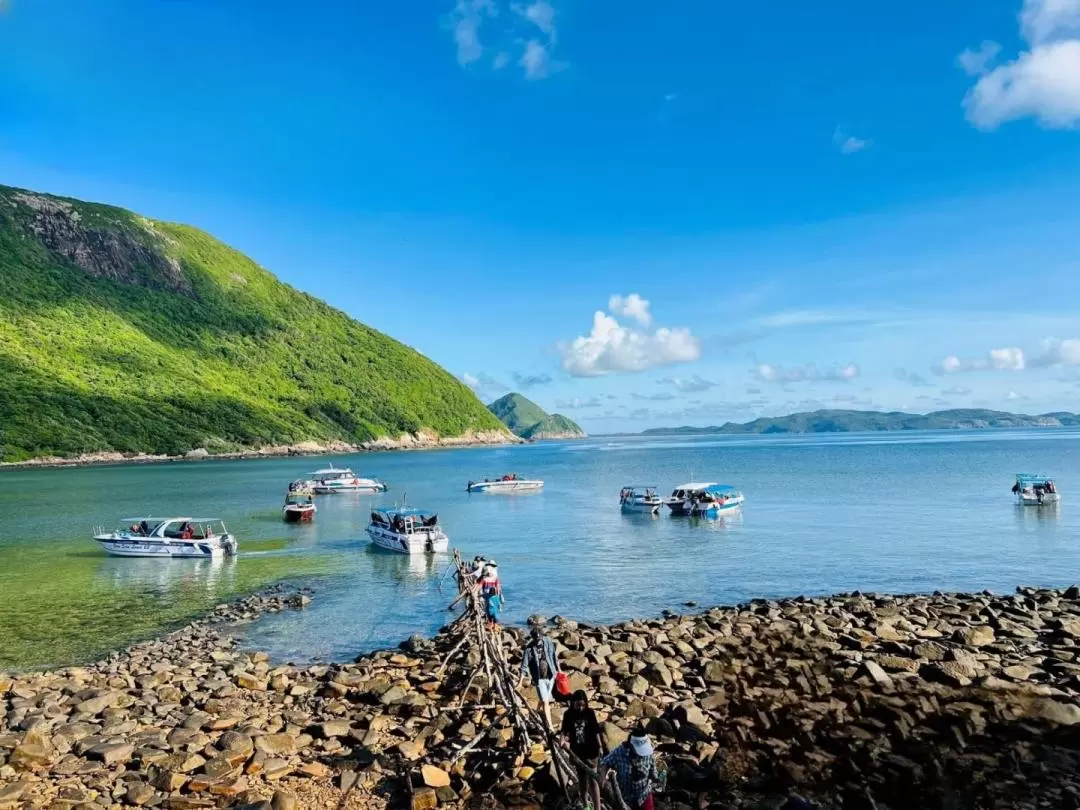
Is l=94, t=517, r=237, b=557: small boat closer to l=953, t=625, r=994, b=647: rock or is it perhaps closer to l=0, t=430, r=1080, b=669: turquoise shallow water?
l=0, t=430, r=1080, b=669: turquoise shallow water

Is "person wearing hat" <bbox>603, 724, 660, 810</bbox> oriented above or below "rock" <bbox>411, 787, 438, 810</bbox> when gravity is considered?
above

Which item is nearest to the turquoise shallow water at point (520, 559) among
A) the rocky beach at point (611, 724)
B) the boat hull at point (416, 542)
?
the boat hull at point (416, 542)

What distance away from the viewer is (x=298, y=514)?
210 feet

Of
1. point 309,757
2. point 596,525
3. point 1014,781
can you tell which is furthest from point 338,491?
point 1014,781

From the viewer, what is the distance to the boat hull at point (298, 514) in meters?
63.6

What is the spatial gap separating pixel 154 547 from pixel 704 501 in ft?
145

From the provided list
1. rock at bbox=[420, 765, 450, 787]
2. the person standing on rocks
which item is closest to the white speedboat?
the person standing on rocks

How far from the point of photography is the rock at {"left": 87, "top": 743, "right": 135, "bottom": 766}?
1359cm

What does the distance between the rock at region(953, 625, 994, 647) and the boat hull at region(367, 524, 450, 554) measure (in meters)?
31.2

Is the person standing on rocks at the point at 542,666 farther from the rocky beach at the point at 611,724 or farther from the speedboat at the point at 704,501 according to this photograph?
the speedboat at the point at 704,501

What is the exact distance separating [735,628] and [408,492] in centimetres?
8151

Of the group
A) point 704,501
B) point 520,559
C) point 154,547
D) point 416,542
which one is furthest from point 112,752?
point 704,501

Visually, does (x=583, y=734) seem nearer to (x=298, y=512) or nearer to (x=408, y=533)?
(x=408, y=533)

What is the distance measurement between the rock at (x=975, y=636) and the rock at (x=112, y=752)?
2126 centimetres
